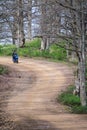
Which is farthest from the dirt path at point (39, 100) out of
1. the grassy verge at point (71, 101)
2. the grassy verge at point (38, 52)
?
the grassy verge at point (38, 52)

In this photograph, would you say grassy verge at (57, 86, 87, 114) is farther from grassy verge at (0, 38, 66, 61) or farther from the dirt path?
grassy verge at (0, 38, 66, 61)

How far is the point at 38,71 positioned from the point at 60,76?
3.64m

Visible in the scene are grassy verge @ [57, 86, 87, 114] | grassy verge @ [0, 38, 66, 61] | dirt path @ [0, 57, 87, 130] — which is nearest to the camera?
dirt path @ [0, 57, 87, 130]

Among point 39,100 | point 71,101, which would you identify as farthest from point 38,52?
point 71,101

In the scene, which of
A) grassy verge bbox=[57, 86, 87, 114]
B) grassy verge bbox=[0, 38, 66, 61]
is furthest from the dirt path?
grassy verge bbox=[0, 38, 66, 61]

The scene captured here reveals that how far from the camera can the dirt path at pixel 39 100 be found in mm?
18953

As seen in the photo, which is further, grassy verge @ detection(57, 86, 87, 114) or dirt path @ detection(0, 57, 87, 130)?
grassy verge @ detection(57, 86, 87, 114)

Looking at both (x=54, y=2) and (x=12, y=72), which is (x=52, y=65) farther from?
(x=54, y=2)

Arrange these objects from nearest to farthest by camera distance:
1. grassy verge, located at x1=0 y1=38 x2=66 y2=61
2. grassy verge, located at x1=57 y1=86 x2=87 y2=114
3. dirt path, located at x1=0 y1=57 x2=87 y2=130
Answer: dirt path, located at x1=0 y1=57 x2=87 y2=130 → grassy verge, located at x1=57 y1=86 x2=87 y2=114 → grassy verge, located at x1=0 y1=38 x2=66 y2=61

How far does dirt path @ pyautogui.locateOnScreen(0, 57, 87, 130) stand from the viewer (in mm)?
18953

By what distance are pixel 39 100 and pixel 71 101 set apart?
2.08 meters

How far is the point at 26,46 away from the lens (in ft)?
173

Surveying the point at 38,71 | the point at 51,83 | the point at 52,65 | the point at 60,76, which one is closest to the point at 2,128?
the point at 51,83

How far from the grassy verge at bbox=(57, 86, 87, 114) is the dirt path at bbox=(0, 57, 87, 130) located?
1.64ft
